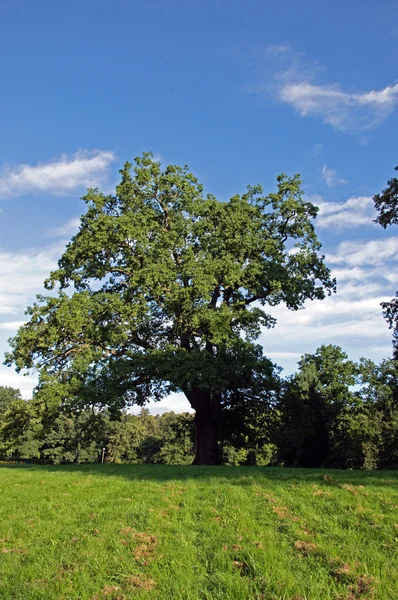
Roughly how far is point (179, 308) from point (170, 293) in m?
0.95

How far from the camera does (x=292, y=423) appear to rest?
25891 mm

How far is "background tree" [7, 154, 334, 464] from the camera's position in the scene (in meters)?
22.5

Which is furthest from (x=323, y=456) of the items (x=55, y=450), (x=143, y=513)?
(x=55, y=450)

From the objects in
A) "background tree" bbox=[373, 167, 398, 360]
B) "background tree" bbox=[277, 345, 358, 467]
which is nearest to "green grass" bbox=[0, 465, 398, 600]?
"background tree" bbox=[373, 167, 398, 360]

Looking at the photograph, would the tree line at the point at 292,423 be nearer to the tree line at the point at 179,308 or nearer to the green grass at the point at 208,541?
the tree line at the point at 179,308

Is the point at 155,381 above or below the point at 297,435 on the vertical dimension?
above

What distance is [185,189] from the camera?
90.0 feet

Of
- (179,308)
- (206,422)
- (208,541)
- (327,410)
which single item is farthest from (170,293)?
(327,410)

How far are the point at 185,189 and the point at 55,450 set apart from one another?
67.6 meters

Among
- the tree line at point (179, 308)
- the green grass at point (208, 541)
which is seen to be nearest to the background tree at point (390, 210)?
the tree line at point (179, 308)

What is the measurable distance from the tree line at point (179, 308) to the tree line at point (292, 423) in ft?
0.65

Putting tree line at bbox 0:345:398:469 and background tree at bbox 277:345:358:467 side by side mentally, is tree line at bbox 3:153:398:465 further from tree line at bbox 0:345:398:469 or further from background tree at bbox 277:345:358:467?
background tree at bbox 277:345:358:467

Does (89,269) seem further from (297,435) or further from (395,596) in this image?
(395,596)

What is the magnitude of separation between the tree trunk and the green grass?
13.0 metres
